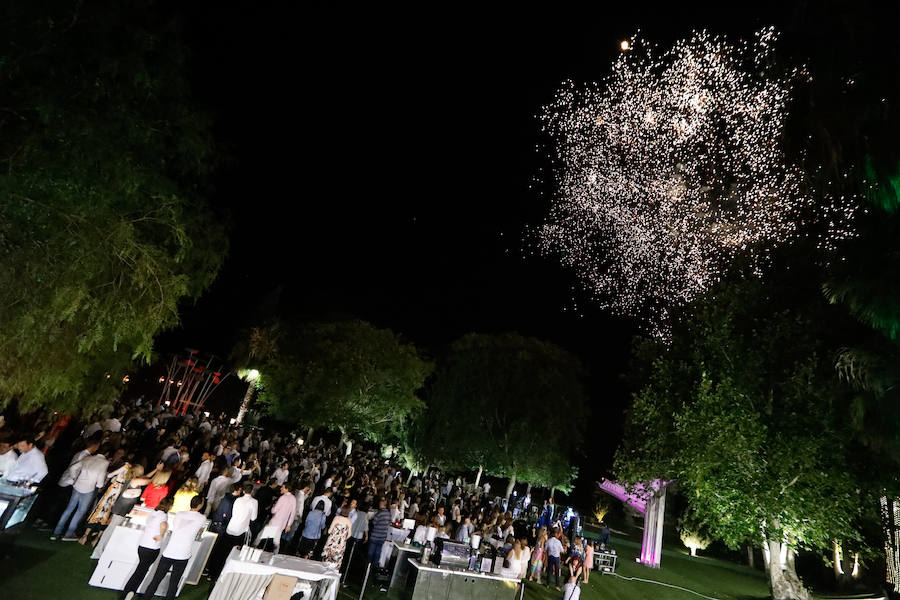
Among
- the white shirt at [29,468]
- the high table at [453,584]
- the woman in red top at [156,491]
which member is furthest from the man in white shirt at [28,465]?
the high table at [453,584]

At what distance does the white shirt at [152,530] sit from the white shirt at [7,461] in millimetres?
3419

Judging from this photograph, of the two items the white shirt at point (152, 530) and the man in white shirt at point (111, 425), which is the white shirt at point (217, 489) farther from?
the man in white shirt at point (111, 425)

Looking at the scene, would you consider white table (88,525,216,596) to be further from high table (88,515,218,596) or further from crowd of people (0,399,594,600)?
crowd of people (0,399,594,600)

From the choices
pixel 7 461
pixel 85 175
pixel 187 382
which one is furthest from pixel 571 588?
pixel 187 382

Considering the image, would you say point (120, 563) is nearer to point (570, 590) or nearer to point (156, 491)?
point (156, 491)

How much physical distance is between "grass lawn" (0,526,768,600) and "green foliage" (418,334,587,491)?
21.3 feet

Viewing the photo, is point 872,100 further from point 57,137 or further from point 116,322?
point 116,322

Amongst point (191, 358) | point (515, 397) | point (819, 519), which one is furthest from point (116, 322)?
point (191, 358)

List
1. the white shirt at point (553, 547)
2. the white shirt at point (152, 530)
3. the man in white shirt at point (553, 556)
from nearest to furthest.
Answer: the white shirt at point (152, 530) < the man in white shirt at point (553, 556) < the white shirt at point (553, 547)

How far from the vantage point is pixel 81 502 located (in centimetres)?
870

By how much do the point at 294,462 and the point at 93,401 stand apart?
8804 millimetres

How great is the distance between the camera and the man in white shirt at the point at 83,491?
8.48 m

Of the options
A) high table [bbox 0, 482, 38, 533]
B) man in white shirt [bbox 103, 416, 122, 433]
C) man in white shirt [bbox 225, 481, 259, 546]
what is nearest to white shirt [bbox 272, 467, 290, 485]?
man in white shirt [bbox 103, 416, 122, 433]

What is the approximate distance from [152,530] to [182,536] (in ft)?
1.22
